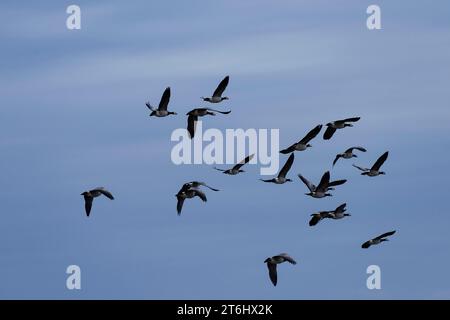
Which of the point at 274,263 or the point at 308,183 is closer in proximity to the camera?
the point at 274,263

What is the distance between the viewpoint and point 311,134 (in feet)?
244

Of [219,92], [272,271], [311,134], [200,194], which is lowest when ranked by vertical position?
[272,271]

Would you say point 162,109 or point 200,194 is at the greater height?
point 162,109

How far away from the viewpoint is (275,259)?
225ft

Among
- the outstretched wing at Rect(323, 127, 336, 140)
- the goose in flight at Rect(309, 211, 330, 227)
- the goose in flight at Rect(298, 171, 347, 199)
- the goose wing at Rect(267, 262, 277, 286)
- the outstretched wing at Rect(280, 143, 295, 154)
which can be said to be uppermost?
the outstretched wing at Rect(323, 127, 336, 140)

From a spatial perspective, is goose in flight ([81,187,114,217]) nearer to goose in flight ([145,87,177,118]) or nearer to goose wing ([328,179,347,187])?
goose in flight ([145,87,177,118])

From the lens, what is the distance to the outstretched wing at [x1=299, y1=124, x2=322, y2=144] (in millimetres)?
74438

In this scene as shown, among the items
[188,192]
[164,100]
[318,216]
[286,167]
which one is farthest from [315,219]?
[164,100]

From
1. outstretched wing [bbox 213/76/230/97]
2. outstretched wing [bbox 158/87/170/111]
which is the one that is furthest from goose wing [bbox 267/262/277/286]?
outstretched wing [bbox 158/87/170/111]

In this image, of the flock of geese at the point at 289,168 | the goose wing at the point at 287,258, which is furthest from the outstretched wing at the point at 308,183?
the goose wing at the point at 287,258

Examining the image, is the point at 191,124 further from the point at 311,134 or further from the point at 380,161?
the point at 380,161

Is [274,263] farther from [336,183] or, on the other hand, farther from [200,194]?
[336,183]
